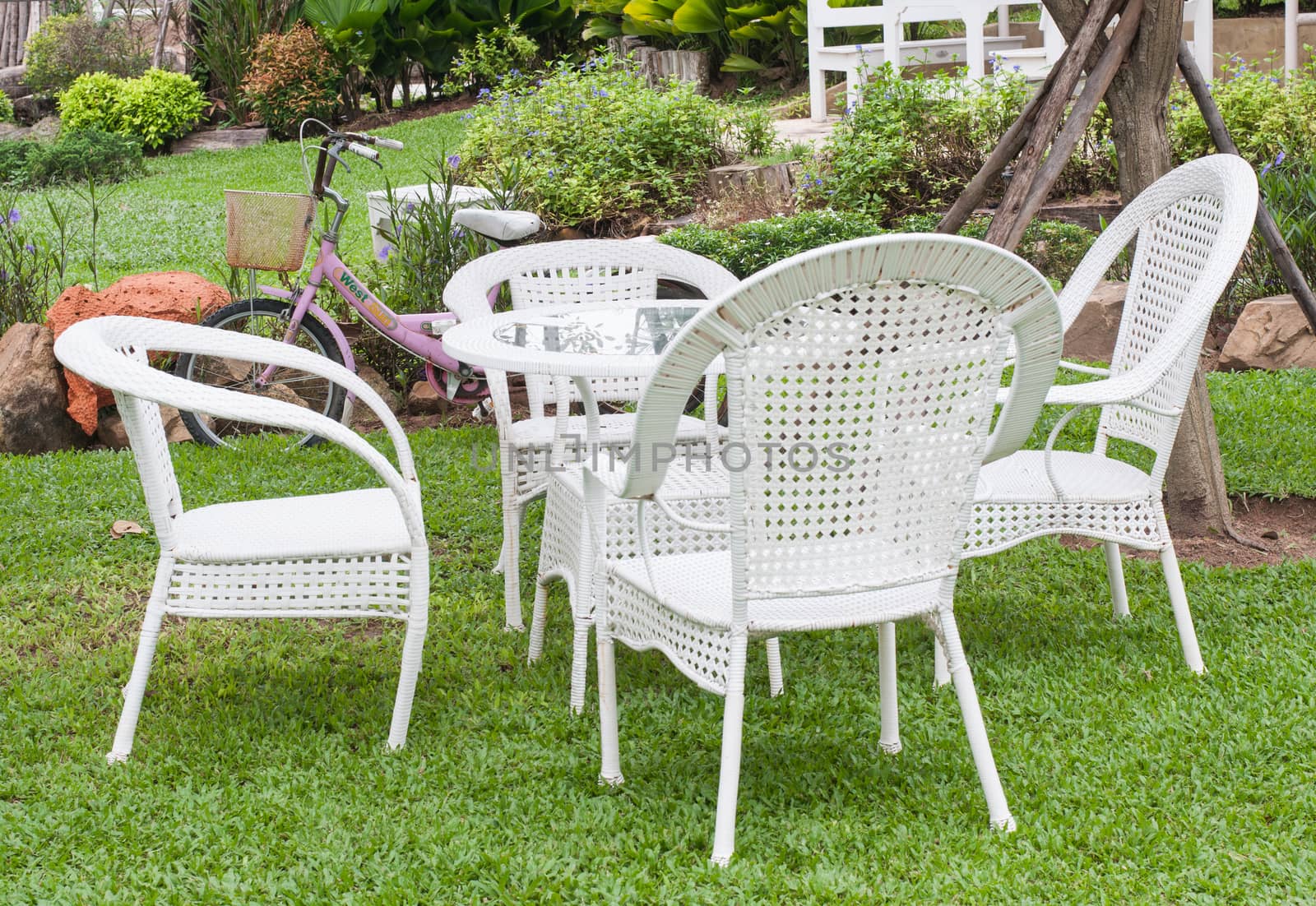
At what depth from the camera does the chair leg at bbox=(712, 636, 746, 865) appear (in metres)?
2.29

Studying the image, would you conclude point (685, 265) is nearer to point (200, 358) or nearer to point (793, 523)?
point (793, 523)

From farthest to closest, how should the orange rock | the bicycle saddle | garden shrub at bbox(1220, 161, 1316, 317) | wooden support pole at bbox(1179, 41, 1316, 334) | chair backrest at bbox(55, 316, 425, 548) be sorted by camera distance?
garden shrub at bbox(1220, 161, 1316, 317)
the orange rock
the bicycle saddle
wooden support pole at bbox(1179, 41, 1316, 334)
chair backrest at bbox(55, 316, 425, 548)

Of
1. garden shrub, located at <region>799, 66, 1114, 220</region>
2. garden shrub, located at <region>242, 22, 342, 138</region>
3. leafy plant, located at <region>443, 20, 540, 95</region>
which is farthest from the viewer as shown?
leafy plant, located at <region>443, 20, 540, 95</region>

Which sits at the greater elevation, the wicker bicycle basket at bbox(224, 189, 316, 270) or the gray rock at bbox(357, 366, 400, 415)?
the wicker bicycle basket at bbox(224, 189, 316, 270)

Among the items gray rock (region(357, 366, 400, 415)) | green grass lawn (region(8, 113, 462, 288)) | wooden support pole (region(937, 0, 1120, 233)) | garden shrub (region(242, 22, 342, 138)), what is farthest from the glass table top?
garden shrub (region(242, 22, 342, 138))

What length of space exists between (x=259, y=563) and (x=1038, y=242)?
5.50 m

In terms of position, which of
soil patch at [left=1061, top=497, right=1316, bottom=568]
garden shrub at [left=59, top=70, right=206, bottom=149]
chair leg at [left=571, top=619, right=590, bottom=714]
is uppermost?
garden shrub at [left=59, top=70, right=206, bottom=149]

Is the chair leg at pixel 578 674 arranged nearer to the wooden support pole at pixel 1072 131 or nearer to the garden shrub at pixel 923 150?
the wooden support pole at pixel 1072 131

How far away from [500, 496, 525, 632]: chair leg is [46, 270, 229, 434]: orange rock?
269 centimetres

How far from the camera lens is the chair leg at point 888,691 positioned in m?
2.68

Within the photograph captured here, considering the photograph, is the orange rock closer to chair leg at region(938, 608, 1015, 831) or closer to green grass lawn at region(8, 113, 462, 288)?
green grass lawn at region(8, 113, 462, 288)

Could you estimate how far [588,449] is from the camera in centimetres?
346

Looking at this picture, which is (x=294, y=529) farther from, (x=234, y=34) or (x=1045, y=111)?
(x=234, y=34)

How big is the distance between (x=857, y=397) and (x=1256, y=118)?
21.9 ft
